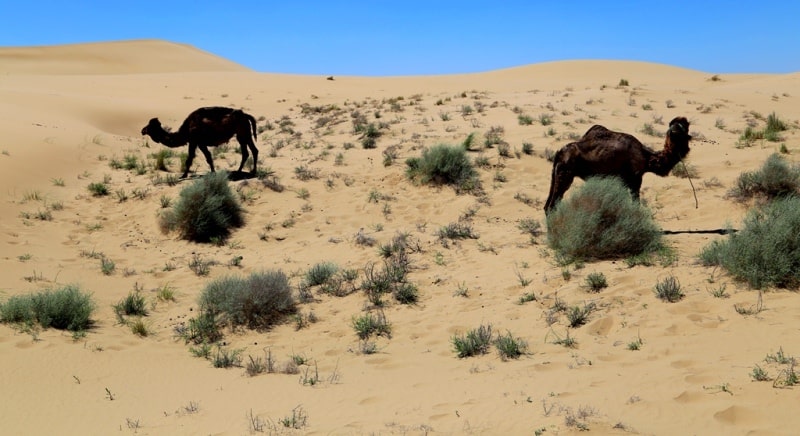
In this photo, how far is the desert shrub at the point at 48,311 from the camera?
23.9 ft

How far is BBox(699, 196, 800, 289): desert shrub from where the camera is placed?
695 centimetres

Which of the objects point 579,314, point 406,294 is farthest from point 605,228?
point 406,294

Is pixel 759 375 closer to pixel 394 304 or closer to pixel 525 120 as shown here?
pixel 394 304

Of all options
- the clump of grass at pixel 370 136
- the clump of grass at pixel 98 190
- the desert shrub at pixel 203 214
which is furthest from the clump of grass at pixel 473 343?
the clump of grass at pixel 370 136

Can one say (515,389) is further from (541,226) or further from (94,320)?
(541,226)

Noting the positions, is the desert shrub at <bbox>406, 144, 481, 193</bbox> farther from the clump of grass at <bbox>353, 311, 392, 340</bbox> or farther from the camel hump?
the clump of grass at <bbox>353, 311, 392, 340</bbox>

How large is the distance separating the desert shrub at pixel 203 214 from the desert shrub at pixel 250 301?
3.77 m

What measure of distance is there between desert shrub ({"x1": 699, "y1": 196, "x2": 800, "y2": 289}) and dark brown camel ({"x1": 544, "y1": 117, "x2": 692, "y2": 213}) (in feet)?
7.24

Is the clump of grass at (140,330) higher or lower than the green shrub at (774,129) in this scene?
lower

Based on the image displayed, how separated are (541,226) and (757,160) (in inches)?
225

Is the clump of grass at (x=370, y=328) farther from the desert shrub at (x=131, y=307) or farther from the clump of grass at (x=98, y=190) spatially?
the clump of grass at (x=98, y=190)

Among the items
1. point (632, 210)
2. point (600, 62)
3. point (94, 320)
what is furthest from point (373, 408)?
point (600, 62)

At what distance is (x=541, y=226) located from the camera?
1104cm

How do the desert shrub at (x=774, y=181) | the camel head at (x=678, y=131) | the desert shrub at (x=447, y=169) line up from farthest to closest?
1. the desert shrub at (x=447, y=169)
2. the desert shrub at (x=774, y=181)
3. the camel head at (x=678, y=131)
